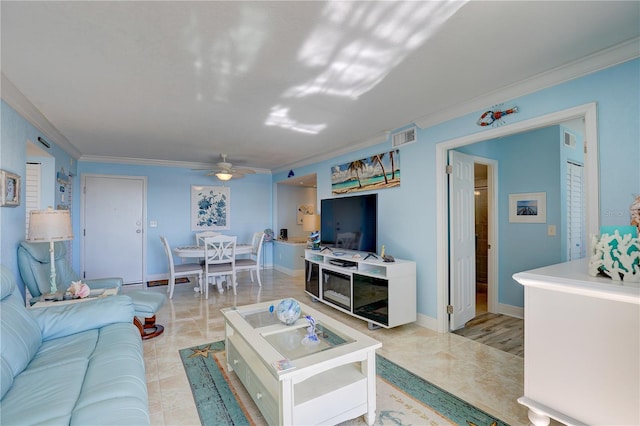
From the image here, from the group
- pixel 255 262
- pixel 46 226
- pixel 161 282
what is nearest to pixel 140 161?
pixel 161 282

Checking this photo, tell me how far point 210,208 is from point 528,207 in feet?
18.1

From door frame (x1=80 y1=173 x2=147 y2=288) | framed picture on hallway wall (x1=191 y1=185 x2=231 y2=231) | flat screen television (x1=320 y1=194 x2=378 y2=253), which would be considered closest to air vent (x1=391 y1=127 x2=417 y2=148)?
→ flat screen television (x1=320 y1=194 x2=378 y2=253)

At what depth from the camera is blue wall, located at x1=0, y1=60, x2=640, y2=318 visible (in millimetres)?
1889

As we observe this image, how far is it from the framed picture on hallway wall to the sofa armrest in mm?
3982

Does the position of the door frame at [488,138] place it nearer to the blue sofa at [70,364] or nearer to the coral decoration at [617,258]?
the coral decoration at [617,258]

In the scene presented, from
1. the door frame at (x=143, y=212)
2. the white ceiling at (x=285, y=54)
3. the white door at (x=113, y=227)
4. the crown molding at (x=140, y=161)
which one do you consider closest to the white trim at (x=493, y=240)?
the white ceiling at (x=285, y=54)

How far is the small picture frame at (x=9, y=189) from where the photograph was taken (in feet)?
7.66

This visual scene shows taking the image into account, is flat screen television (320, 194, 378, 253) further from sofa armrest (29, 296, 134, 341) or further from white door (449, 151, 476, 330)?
sofa armrest (29, 296, 134, 341)

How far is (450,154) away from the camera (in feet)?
10.2

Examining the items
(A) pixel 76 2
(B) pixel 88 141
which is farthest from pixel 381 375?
(B) pixel 88 141

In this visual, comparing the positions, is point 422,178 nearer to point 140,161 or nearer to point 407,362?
point 407,362

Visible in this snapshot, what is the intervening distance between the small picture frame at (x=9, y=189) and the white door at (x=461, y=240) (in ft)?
13.0

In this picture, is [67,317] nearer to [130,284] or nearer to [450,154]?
[450,154]

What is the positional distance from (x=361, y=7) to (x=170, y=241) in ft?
18.5
